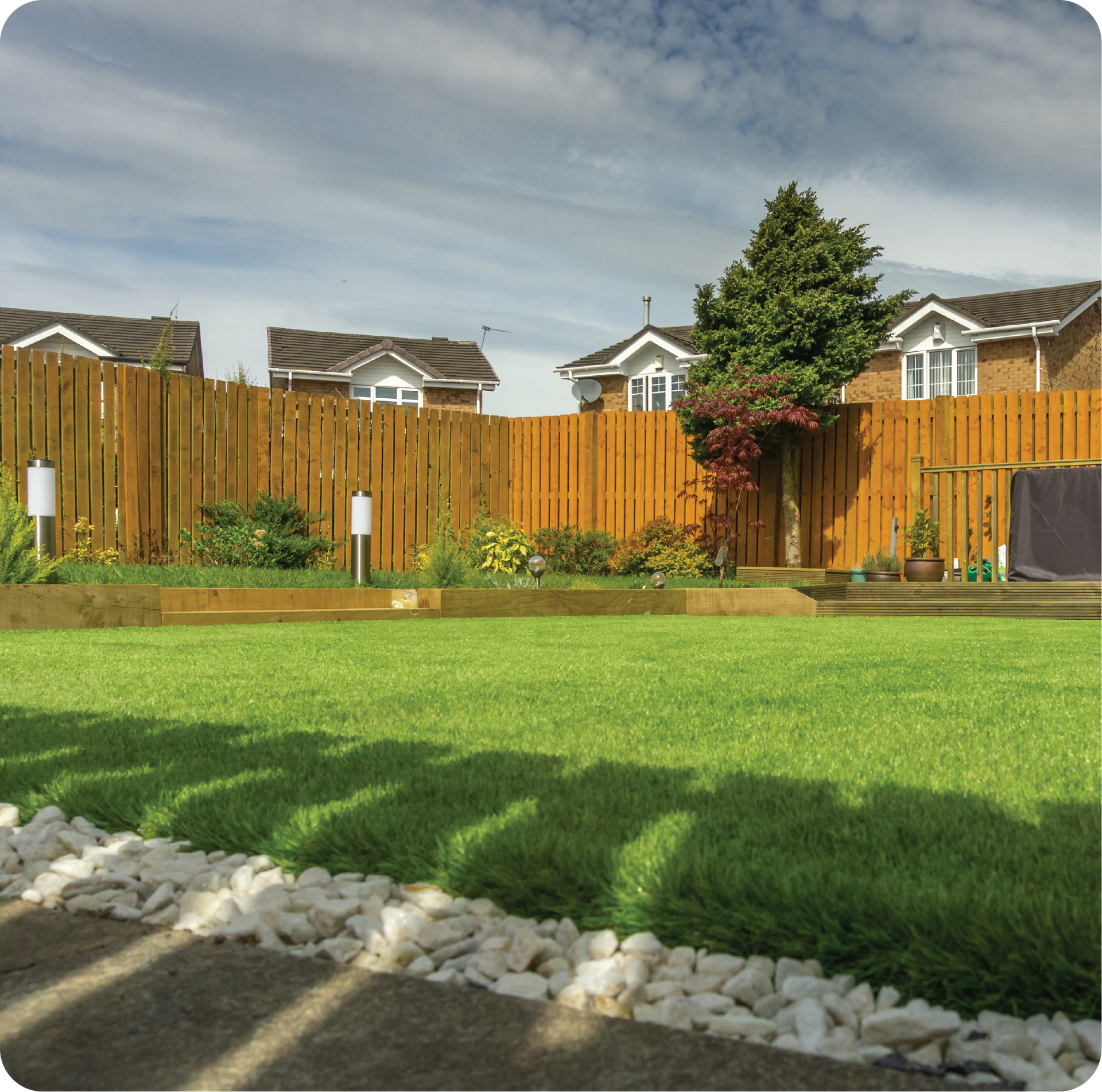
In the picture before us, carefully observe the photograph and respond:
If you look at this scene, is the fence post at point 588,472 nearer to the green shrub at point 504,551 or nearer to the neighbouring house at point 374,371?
the green shrub at point 504,551

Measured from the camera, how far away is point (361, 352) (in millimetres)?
27344

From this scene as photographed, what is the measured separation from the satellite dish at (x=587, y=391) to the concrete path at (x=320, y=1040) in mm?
24707

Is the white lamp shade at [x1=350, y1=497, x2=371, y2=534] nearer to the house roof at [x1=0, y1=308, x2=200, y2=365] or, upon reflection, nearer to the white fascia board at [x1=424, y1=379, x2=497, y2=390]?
the house roof at [x1=0, y1=308, x2=200, y2=365]

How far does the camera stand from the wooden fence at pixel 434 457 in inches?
399

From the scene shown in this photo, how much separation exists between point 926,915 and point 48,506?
310 inches

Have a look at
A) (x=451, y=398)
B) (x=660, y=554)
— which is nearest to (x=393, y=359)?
(x=451, y=398)

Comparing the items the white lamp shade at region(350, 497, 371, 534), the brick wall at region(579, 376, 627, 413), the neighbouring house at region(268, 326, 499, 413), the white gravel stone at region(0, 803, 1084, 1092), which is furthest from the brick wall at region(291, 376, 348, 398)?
the white gravel stone at region(0, 803, 1084, 1092)

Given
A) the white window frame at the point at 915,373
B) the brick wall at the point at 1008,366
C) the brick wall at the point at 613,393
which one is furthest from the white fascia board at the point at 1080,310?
the brick wall at the point at 613,393

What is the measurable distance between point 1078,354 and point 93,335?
26065 mm

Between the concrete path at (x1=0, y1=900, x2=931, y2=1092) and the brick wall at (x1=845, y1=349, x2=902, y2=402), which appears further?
the brick wall at (x1=845, y1=349, x2=902, y2=402)

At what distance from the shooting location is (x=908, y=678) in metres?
4.02

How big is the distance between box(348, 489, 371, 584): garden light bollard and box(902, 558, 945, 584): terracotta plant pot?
246 inches

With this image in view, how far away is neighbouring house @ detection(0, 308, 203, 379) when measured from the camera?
24.1 m

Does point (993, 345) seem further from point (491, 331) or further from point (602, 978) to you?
point (602, 978)
